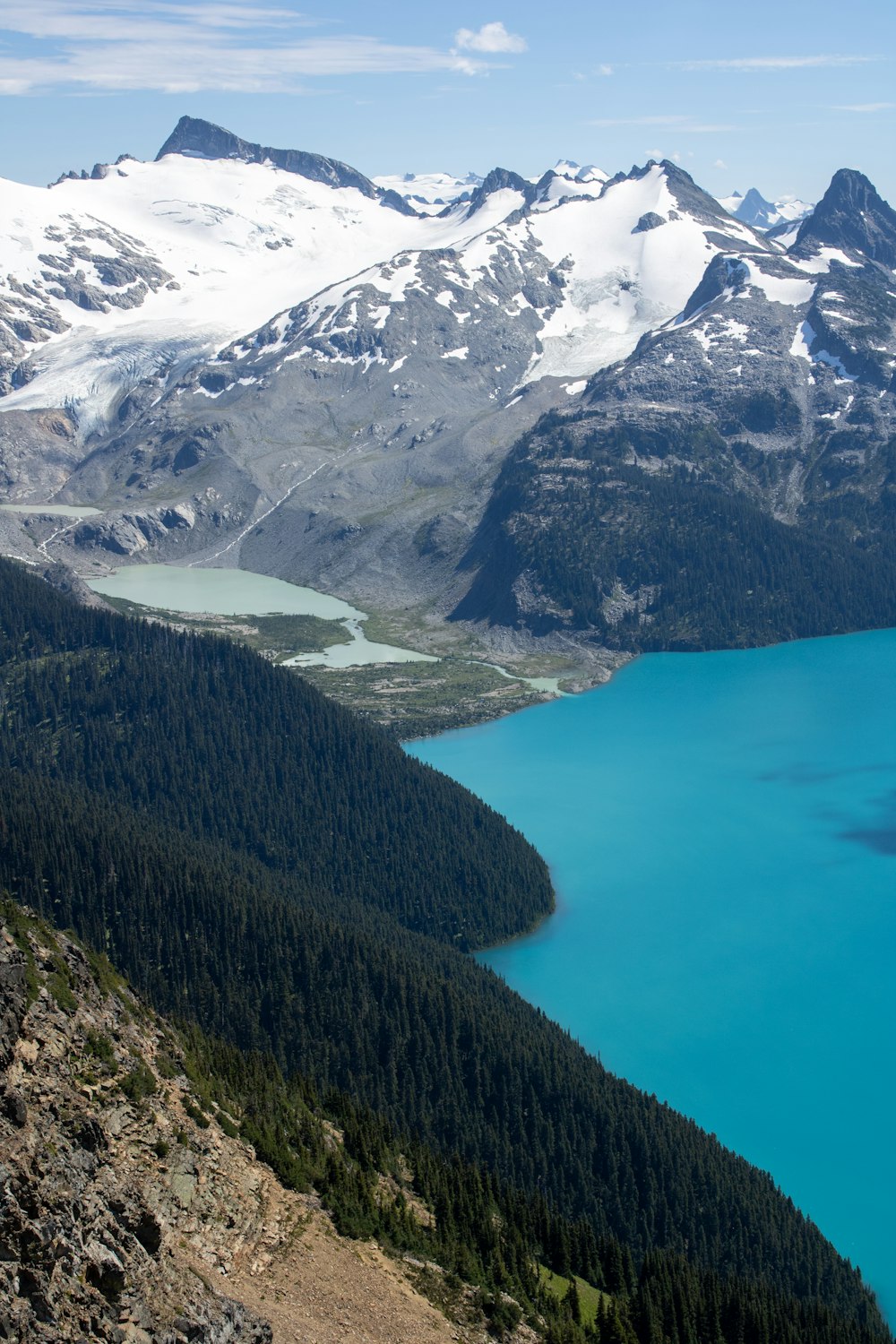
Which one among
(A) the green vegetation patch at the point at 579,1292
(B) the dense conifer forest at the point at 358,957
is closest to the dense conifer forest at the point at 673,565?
(B) the dense conifer forest at the point at 358,957

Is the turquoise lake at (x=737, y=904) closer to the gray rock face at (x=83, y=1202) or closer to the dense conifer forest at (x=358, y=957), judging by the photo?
the dense conifer forest at (x=358, y=957)

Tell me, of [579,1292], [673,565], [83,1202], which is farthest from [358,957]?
[673,565]

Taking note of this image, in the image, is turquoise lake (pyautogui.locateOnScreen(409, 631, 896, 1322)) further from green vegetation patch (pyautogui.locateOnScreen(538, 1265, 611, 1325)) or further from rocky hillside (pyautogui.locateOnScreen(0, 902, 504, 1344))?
rocky hillside (pyautogui.locateOnScreen(0, 902, 504, 1344))

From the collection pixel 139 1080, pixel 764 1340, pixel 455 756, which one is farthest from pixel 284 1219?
pixel 455 756

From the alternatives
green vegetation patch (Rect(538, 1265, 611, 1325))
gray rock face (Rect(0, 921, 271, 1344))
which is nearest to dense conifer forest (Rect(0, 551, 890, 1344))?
green vegetation patch (Rect(538, 1265, 611, 1325))

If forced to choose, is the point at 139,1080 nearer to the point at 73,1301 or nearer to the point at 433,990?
the point at 73,1301
